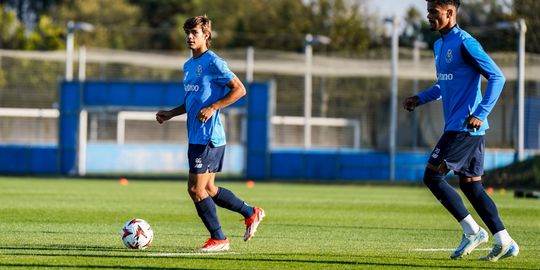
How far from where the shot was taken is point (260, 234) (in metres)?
12.8

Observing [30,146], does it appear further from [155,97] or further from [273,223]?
[273,223]

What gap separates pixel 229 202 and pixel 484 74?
270 cm

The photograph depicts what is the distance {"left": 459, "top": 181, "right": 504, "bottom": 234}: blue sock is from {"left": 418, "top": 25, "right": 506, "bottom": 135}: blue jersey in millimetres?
455

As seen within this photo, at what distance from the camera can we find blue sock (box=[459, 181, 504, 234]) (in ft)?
32.4

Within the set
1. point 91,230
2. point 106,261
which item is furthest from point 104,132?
point 106,261

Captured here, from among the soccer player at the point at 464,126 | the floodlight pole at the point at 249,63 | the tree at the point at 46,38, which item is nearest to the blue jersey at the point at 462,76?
the soccer player at the point at 464,126

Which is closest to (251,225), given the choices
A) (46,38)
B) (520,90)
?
(520,90)

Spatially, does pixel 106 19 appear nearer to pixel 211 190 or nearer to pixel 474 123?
pixel 211 190

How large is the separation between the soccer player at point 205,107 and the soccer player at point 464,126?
183 centimetres

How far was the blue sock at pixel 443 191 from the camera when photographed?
993cm

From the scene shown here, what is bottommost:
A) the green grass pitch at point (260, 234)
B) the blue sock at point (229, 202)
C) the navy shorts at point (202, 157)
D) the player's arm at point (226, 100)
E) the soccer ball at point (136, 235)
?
the green grass pitch at point (260, 234)

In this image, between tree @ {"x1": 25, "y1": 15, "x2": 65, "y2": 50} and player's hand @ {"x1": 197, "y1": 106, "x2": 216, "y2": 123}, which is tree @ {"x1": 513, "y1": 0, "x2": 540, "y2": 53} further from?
player's hand @ {"x1": 197, "y1": 106, "x2": 216, "y2": 123}

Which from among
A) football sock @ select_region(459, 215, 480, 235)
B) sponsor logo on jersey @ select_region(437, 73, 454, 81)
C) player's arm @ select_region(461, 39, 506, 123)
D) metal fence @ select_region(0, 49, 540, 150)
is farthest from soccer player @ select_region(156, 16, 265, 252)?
metal fence @ select_region(0, 49, 540, 150)

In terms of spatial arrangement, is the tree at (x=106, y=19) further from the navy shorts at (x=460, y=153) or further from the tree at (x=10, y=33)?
the navy shorts at (x=460, y=153)
